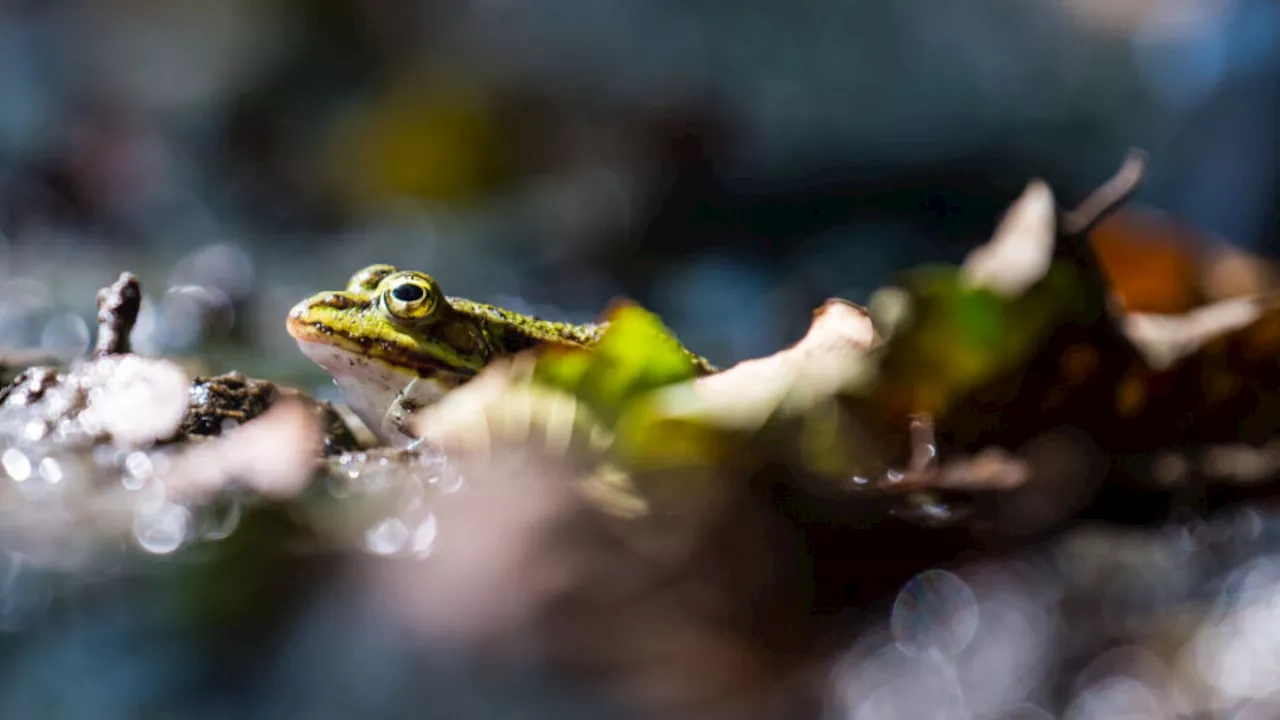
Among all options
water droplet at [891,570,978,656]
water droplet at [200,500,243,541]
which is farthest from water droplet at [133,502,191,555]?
water droplet at [891,570,978,656]

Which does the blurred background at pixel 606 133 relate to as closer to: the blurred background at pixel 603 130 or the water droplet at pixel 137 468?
the blurred background at pixel 603 130

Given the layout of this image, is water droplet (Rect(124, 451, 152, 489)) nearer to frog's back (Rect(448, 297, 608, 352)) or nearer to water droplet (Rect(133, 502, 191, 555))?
water droplet (Rect(133, 502, 191, 555))

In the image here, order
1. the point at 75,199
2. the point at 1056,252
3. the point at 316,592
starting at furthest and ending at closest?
1. the point at 75,199
2. the point at 1056,252
3. the point at 316,592

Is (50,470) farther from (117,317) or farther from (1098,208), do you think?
(1098,208)

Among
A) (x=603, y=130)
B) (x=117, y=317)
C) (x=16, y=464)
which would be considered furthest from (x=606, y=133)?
(x=16, y=464)

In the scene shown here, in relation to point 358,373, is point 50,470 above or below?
below

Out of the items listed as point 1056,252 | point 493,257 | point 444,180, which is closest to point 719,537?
point 1056,252

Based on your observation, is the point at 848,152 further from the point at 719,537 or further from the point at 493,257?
the point at 719,537
